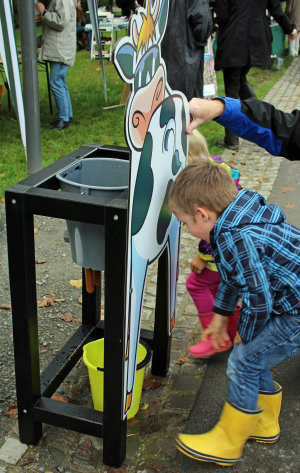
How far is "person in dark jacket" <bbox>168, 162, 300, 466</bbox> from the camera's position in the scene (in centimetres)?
203

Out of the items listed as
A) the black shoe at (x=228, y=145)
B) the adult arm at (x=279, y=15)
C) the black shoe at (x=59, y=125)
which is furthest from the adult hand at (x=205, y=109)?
the black shoe at (x=59, y=125)

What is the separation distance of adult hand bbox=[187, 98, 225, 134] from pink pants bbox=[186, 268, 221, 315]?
975 mm

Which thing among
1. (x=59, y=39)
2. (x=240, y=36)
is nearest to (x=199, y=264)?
(x=240, y=36)

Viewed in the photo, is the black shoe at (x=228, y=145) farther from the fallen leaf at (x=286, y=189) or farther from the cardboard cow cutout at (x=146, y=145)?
the cardboard cow cutout at (x=146, y=145)

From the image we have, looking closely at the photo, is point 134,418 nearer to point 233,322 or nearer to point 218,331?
point 218,331

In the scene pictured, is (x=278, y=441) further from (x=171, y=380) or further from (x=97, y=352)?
(x=97, y=352)

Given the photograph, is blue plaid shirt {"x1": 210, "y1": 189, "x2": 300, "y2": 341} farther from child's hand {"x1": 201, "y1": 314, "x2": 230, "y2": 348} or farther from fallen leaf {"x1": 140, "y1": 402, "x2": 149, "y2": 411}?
fallen leaf {"x1": 140, "y1": 402, "x2": 149, "y2": 411}

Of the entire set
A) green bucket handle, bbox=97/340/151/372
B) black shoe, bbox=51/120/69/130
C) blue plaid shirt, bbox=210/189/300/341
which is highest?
blue plaid shirt, bbox=210/189/300/341

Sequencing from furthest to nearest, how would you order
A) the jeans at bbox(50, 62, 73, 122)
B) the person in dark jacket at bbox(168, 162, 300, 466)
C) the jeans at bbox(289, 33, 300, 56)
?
the jeans at bbox(289, 33, 300, 56) → the jeans at bbox(50, 62, 73, 122) → the person in dark jacket at bbox(168, 162, 300, 466)

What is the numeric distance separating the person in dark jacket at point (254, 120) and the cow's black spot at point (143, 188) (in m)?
0.56

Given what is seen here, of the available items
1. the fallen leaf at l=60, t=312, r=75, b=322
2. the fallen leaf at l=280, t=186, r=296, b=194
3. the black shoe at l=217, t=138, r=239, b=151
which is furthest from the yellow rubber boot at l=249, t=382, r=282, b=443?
the black shoe at l=217, t=138, r=239, b=151

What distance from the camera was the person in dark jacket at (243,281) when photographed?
6.66 feet

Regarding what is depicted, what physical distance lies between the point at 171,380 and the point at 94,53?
1195 centimetres

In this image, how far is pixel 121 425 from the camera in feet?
7.47
